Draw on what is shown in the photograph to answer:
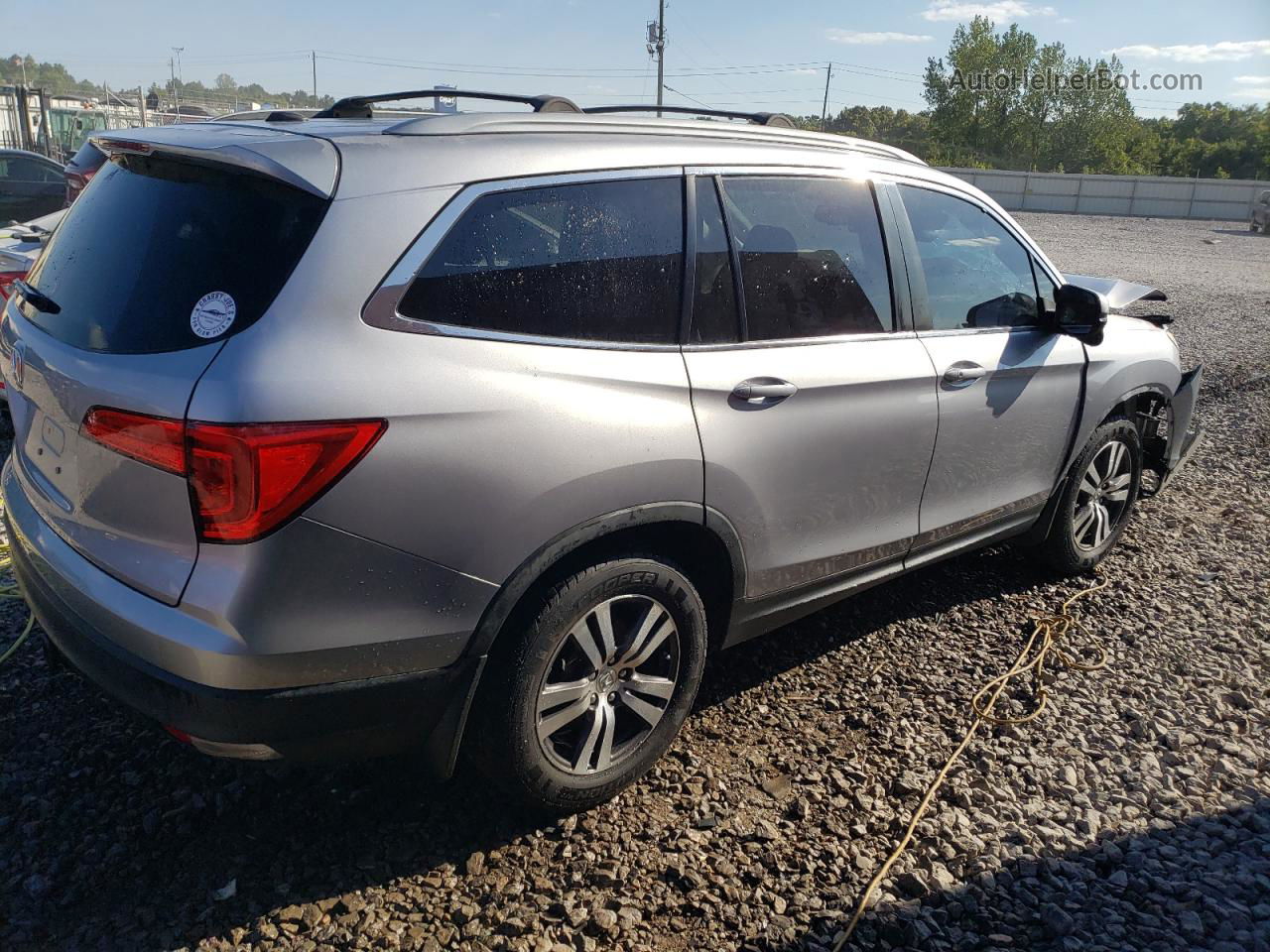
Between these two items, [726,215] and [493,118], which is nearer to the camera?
[493,118]

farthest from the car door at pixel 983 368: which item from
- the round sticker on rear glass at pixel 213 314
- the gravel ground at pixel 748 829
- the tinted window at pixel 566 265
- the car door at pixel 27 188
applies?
the car door at pixel 27 188

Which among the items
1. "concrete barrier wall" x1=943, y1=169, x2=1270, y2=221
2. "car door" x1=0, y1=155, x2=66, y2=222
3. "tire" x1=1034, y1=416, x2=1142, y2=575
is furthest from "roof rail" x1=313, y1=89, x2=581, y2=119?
"concrete barrier wall" x1=943, y1=169, x2=1270, y2=221

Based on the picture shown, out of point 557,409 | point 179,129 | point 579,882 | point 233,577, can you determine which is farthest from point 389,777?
point 179,129

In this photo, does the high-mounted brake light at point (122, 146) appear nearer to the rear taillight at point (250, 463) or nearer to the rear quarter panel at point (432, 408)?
the rear quarter panel at point (432, 408)

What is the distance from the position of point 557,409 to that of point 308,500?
65cm

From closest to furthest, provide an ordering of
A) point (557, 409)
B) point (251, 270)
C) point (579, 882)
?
point (251, 270)
point (557, 409)
point (579, 882)

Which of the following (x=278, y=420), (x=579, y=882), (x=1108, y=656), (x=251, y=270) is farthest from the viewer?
(x=1108, y=656)

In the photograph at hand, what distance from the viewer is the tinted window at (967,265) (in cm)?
366

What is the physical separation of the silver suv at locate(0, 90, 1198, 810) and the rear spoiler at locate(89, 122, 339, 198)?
0.01 meters

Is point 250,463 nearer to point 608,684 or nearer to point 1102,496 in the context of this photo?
point 608,684

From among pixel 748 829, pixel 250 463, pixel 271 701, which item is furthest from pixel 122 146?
pixel 748 829

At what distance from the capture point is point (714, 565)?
9.77 feet

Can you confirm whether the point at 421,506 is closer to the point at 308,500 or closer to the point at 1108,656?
the point at 308,500

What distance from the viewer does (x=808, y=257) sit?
321 centimetres
